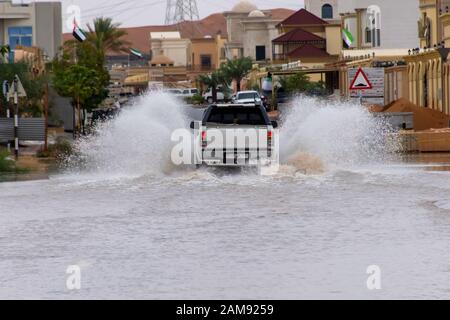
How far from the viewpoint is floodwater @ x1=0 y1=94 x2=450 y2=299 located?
14.1 metres

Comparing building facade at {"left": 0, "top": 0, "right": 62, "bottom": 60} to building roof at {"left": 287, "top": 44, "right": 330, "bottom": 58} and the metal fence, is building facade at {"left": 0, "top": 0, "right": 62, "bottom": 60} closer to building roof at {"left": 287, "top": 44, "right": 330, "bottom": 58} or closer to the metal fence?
building roof at {"left": 287, "top": 44, "right": 330, "bottom": 58}

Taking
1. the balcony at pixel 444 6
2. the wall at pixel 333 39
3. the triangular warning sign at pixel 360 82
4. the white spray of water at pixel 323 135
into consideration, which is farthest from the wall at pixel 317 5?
the white spray of water at pixel 323 135

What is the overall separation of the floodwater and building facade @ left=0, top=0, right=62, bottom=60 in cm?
6786

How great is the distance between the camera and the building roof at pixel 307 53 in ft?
427

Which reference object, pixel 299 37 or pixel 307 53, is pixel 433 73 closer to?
pixel 307 53

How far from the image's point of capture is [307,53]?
131250 mm

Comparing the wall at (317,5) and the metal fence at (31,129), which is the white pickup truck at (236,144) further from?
the wall at (317,5)

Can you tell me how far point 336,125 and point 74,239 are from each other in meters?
16.9

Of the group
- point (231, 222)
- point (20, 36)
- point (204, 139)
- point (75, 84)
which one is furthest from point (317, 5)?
point (231, 222)

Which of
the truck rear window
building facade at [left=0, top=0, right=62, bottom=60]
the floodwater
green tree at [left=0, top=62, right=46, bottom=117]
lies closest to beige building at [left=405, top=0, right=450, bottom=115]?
green tree at [left=0, top=62, right=46, bottom=117]

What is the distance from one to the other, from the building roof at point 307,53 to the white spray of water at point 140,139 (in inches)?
3696

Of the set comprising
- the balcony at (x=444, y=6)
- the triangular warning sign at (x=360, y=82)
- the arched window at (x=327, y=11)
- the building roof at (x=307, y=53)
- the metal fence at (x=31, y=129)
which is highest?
the arched window at (x=327, y=11)
